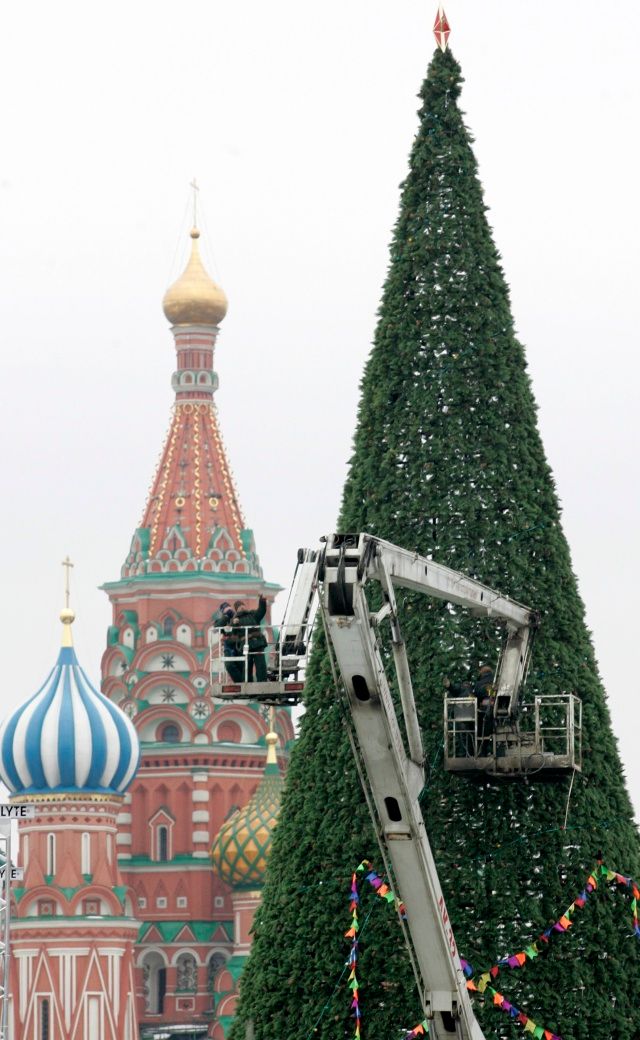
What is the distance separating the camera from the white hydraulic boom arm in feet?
73.3

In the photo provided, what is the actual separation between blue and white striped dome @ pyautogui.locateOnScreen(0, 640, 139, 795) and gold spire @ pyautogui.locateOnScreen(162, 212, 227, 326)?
14277 millimetres

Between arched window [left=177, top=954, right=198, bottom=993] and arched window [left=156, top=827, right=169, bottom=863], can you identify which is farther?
arched window [left=156, top=827, right=169, bottom=863]

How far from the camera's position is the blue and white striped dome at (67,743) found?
92.1m

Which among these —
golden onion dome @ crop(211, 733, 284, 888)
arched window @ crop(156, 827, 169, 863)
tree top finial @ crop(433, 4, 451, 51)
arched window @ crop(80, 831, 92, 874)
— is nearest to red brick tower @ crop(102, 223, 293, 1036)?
arched window @ crop(156, 827, 169, 863)

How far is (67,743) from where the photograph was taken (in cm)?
9200

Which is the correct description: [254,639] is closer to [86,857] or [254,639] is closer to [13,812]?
[13,812]

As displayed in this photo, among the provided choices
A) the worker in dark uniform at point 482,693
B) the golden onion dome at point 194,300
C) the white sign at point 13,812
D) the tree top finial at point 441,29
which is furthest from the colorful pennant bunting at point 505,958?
the golden onion dome at point 194,300

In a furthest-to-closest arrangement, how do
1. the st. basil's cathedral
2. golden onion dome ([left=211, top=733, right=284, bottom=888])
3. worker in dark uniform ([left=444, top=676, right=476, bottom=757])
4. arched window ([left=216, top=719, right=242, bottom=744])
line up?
arched window ([left=216, top=719, right=242, bottom=744])
golden onion dome ([left=211, top=733, right=284, bottom=888])
the st. basil's cathedral
worker in dark uniform ([left=444, top=676, right=476, bottom=757])

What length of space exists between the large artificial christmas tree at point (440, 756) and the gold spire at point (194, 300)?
73.4 m

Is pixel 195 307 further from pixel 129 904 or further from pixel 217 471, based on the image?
pixel 129 904

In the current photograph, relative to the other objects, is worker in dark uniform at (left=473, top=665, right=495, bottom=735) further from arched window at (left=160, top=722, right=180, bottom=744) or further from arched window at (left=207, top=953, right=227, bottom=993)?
arched window at (left=160, top=722, right=180, bottom=744)

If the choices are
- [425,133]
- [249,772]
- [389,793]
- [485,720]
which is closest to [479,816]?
[485,720]

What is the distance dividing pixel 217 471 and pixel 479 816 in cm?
7456

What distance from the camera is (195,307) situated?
102m
